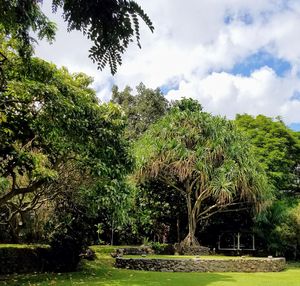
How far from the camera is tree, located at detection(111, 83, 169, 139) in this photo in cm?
3133

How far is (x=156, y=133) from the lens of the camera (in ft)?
69.5

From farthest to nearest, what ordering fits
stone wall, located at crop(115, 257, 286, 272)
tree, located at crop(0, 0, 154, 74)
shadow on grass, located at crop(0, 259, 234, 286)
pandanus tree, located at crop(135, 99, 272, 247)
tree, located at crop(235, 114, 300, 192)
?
tree, located at crop(235, 114, 300, 192)
pandanus tree, located at crop(135, 99, 272, 247)
stone wall, located at crop(115, 257, 286, 272)
shadow on grass, located at crop(0, 259, 234, 286)
tree, located at crop(0, 0, 154, 74)

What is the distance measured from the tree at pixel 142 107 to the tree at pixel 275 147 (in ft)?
20.5

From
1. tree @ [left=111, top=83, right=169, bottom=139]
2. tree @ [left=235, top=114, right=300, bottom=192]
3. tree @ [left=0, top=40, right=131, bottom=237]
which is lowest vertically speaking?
tree @ [left=0, top=40, right=131, bottom=237]

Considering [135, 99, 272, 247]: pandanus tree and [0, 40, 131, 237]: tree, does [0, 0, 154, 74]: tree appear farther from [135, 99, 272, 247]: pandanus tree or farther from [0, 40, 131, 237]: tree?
[135, 99, 272, 247]: pandanus tree

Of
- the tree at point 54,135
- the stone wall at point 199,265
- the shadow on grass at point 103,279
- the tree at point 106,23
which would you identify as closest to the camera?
the tree at point 106,23

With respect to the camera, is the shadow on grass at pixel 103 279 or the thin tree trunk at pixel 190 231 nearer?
the shadow on grass at pixel 103 279

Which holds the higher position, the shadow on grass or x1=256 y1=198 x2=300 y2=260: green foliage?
x1=256 y1=198 x2=300 y2=260: green foliage

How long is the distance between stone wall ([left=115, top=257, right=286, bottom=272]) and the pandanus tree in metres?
3.32

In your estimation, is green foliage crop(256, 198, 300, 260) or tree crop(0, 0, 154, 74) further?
green foliage crop(256, 198, 300, 260)

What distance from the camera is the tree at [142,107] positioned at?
31.3 m

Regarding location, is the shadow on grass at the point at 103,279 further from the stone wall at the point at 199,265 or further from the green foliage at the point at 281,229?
the green foliage at the point at 281,229

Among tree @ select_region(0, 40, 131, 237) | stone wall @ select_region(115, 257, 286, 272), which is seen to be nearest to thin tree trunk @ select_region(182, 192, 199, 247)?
→ stone wall @ select_region(115, 257, 286, 272)

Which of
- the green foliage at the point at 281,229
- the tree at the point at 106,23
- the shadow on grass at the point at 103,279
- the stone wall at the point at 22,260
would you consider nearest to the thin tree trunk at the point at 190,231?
the green foliage at the point at 281,229
